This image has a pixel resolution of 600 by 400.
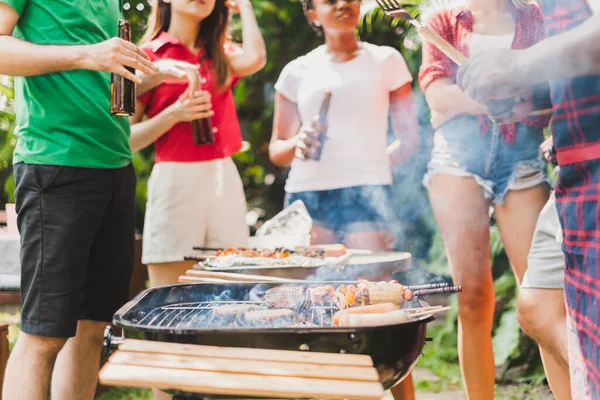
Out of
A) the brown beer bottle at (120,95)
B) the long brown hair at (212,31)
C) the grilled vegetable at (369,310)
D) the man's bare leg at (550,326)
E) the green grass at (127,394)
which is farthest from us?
the green grass at (127,394)

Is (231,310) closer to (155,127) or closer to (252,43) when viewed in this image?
(155,127)

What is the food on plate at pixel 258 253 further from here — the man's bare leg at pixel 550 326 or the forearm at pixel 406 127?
the man's bare leg at pixel 550 326

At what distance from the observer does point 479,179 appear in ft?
9.49

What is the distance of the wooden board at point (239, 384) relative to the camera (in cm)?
144

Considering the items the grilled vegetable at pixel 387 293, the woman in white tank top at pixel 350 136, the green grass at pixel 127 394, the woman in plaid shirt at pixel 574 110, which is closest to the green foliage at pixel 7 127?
the green grass at pixel 127 394

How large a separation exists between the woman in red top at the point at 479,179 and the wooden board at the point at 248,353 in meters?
1.44

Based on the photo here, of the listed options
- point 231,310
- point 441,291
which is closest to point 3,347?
point 231,310

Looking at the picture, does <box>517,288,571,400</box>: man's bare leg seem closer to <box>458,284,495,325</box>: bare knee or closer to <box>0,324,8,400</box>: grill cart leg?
<box>458,284,495,325</box>: bare knee

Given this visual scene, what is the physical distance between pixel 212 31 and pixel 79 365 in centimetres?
204

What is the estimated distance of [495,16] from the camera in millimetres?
2934

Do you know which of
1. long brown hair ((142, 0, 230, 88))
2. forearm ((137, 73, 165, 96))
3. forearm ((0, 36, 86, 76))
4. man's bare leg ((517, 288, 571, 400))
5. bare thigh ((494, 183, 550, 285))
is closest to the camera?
man's bare leg ((517, 288, 571, 400))

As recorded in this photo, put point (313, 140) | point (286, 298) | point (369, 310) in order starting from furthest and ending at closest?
point (313, 140)
point (286, 298)
point (369, 310)

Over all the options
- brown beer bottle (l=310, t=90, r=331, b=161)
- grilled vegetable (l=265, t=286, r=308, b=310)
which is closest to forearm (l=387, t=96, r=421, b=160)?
brown beer bottle (l=310, t=90, r=331, b=161)

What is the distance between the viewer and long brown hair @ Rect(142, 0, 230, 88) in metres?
3.62
